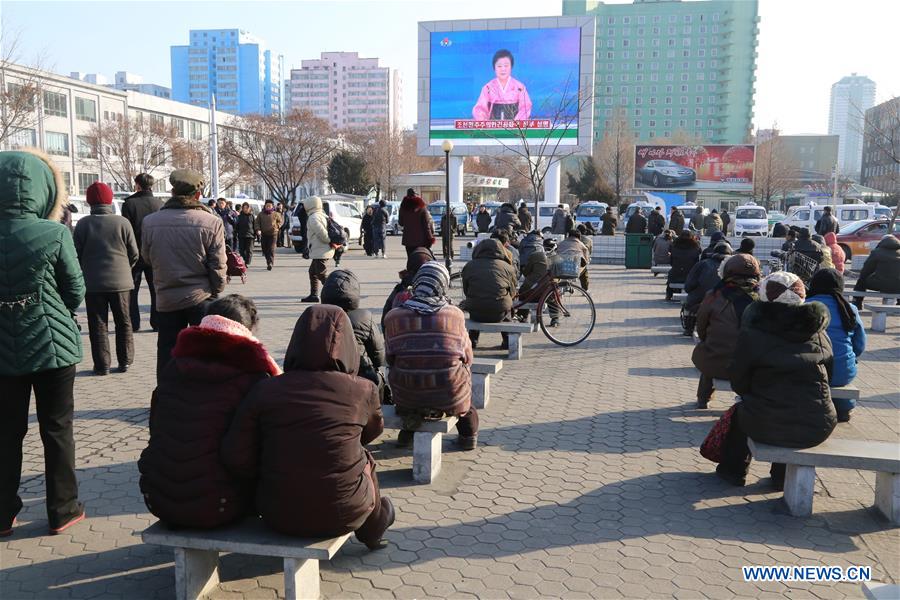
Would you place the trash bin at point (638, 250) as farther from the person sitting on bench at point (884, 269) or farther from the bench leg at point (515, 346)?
the bench leg at point (515, 346)

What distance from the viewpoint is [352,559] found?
161 inches

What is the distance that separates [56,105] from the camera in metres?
55.5

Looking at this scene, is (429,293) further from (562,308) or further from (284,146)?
(284,146)

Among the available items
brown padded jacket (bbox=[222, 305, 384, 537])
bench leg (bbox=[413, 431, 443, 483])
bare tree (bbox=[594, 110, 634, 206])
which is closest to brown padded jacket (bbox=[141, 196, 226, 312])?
bench leg (bbox=[413, 431, 443, 483])

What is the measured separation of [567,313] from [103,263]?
5838 mm

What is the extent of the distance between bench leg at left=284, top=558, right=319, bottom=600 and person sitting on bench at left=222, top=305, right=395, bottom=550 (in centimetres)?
16

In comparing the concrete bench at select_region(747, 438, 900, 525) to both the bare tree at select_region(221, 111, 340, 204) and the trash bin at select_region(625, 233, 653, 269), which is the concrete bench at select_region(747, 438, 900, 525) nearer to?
the trash bin at select_region(625, 233, 653, 269)

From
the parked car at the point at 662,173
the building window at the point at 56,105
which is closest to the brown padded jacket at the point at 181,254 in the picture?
the building window at the point at 56,105

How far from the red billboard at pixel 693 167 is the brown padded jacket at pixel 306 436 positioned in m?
56.6

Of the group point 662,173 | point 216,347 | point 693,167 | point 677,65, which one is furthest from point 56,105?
point 677,65

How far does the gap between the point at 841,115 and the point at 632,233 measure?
155m

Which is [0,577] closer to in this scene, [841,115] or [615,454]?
[615,454]

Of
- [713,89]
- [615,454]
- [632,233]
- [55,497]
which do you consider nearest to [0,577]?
[55,497]

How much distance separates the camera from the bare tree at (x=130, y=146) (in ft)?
165
